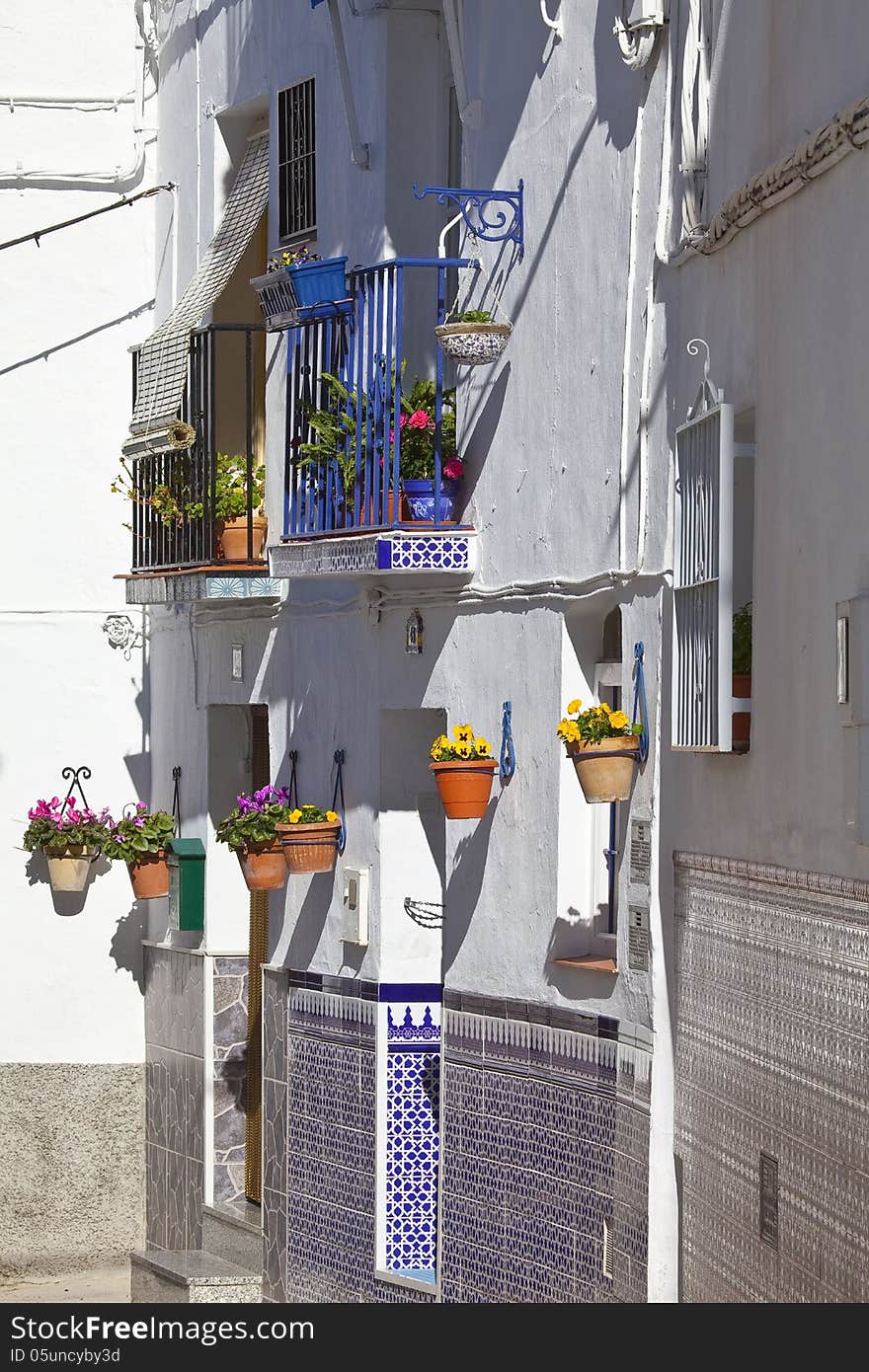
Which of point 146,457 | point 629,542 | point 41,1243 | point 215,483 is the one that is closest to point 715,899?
point 629,542

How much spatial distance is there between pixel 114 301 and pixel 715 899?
29.5ft

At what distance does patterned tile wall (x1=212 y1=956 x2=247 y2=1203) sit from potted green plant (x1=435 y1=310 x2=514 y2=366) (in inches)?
217

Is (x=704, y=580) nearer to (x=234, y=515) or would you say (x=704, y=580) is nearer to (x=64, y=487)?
(x=234, y=515)

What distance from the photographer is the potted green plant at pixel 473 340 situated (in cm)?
1094

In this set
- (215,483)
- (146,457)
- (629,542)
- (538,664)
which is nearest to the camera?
(629,542)

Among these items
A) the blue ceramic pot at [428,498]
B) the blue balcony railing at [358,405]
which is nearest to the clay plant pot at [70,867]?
the blue balcony railing at [358,405]

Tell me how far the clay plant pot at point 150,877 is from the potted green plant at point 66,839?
1.19 feet

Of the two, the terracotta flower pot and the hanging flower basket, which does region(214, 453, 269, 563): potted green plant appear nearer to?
the terracotta flower pot

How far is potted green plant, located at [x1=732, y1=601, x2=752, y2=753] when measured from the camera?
8617 millimetres

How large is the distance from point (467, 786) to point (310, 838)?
2056mm

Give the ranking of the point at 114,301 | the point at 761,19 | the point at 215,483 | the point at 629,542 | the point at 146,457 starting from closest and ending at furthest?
the point at 761,19 → the point at 629,542 → the point at 215,483 → the point at 146,457 → the point at 114,301

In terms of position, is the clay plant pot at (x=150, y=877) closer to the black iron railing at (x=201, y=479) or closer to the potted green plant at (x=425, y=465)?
the black iron railing at (x=201, y=479)

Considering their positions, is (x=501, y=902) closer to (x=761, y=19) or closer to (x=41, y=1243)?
(x=761, y=19)

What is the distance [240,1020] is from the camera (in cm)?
1514
